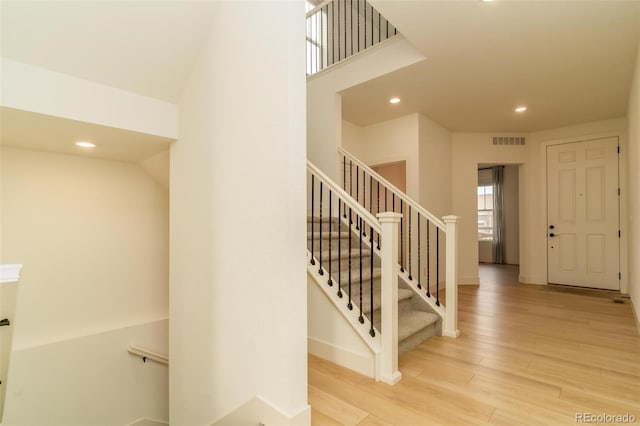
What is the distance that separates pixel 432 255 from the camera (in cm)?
482

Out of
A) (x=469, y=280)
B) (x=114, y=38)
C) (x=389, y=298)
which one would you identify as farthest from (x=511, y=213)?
(x=114, y=38)

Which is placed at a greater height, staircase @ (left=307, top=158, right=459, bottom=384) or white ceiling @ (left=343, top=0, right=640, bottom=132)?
white ceiling @ (left=343, top=0, right=640, bottom=132)

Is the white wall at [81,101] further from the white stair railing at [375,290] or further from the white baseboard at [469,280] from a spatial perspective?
the white baseboard at [469,280]

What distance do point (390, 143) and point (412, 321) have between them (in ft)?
9.81

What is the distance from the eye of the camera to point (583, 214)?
5074 millimetres

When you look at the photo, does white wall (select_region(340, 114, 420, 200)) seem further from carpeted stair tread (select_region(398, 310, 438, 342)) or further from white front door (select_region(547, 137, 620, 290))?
white front door (select_region(547, 137, 620, 290))

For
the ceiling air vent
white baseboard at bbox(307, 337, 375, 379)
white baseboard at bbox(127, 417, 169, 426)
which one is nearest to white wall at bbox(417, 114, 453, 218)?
the ceiling air vent

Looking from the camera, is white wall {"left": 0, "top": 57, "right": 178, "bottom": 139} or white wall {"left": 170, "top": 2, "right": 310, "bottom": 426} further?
white wall {"left": 0, "top": 57, "right": 178, "bottom": 139}

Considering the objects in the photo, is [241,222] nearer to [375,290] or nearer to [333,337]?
[333,337]

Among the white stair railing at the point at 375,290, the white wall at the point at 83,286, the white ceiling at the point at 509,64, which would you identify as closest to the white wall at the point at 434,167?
the white ceiling at the point at 509,64

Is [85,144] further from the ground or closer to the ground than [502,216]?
further from the ground

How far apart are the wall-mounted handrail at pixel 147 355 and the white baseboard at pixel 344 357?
1.83 meters

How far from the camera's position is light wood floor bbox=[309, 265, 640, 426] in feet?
5.90

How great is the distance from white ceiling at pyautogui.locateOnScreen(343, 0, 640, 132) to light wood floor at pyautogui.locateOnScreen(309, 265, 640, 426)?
106 inches
